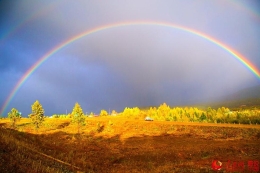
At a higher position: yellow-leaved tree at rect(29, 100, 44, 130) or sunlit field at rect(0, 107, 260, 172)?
yellow-leaved tree at rect(29, 100, 44, 130)

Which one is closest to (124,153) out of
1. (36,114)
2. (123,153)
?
(123,153)

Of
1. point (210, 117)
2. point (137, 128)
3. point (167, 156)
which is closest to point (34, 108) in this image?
point (137, 128)

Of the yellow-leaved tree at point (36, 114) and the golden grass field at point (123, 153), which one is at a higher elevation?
the yellow-leaved tree at point (36, 114)

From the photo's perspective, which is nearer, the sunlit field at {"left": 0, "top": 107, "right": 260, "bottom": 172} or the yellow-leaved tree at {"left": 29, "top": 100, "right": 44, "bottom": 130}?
the sunlit field at {"left": 0, "top": 107, "right": 260, "bottom": 172}

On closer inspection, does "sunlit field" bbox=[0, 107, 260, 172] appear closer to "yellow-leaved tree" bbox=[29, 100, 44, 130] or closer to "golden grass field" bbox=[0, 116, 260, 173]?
"golden grass field" bbox=[0, 116, 260, 173]

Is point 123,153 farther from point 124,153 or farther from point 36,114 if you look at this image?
point 36,114

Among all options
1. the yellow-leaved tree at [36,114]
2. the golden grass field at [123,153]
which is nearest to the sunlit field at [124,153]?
the golden grass field at [123,153]

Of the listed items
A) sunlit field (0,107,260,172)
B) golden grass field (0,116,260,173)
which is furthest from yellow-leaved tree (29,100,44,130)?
golden grass field (0,116,260,173)

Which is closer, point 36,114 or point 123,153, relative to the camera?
point 123,153

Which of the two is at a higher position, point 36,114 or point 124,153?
point 36,114

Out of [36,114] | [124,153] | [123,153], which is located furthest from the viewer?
[36,114]

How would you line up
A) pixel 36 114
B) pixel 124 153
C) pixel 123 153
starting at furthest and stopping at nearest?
pixel 36 114
pixel 124 153
pixel 123 153

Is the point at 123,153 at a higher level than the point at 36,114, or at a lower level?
lower

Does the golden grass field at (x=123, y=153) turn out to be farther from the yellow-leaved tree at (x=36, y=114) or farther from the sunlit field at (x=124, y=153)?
the yellow-leaved tree at (x=36, y=114)
